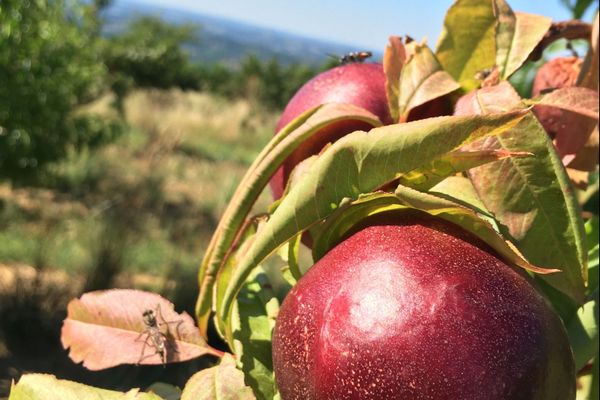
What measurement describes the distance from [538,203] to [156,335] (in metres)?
0.33

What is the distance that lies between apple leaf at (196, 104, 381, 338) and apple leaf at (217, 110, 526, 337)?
0.06m

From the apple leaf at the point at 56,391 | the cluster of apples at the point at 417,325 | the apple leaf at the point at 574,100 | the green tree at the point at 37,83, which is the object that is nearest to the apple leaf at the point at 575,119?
the apple leaf at the point at 574,100

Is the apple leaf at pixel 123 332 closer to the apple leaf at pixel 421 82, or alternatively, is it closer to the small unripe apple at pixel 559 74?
the apple leaf at pixel 421 82

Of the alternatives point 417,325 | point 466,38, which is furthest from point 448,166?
point 466,38

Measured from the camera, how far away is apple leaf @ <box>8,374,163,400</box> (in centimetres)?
53

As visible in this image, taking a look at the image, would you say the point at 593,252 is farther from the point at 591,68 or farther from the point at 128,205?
the point at 128,205

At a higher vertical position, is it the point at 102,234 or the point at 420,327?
the point at 420,327

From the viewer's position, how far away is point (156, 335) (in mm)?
575

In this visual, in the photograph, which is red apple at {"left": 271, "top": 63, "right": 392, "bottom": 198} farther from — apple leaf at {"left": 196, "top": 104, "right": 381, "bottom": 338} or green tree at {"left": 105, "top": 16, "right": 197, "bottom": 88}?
green tree at {"left": 105, "top": 16, "right": 197, "bottom": 88}

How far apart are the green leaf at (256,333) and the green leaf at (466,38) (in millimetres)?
293

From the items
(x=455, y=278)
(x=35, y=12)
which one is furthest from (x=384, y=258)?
(x=35, y=12)

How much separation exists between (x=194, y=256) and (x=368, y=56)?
4955mm

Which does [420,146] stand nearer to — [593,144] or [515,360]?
[515,360]

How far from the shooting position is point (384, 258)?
1.58ft
